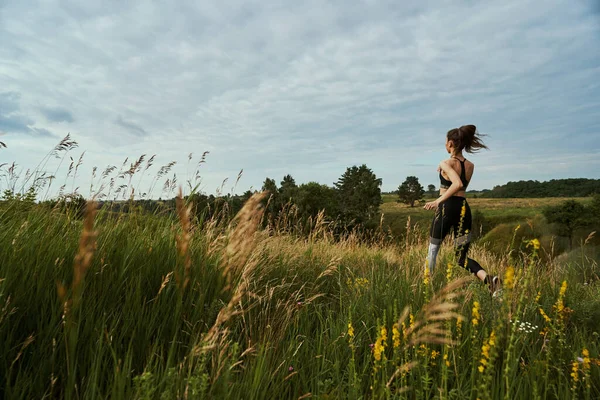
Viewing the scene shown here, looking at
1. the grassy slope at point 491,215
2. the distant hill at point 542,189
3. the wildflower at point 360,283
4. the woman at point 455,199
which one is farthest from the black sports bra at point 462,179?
the distant hill at point 542,189

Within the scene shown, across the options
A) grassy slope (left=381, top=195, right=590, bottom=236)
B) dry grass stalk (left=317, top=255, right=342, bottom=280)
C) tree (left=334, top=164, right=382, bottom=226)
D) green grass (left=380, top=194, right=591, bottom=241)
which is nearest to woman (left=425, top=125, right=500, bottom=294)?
dry grass stalk (left=317, top=255, right=342, bottom=280)

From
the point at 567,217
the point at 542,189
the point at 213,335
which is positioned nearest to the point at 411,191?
the point at 542,189

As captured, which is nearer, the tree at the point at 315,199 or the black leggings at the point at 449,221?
the black leggings at the point at 449,221

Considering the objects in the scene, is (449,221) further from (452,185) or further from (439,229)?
(452,185)

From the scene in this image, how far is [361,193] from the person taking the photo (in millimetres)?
39906

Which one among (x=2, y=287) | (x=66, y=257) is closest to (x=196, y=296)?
(x=66, y=257)

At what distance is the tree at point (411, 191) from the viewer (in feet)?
265

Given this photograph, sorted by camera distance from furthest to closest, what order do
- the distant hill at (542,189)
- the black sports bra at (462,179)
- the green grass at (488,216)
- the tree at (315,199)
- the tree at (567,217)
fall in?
the distant hill at (542,189) < the green grass at (488,216) < the tree at (315,199) < the tree at (567,217) < the black sports bra at (462,179)

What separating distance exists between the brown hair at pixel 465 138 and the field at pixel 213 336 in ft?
8.53

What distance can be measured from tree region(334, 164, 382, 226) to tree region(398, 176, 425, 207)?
42591mm

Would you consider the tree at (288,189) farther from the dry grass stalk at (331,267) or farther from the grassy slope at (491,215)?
the dry grass stalk at (331,267)

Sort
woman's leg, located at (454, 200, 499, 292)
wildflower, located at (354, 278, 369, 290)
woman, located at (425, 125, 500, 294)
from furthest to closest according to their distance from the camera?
woman, located at (425, 125, 500, 294) → woman's leg, located at (454, 200, 499, 292) → wildflower, located at (354, 278, 369, 290)

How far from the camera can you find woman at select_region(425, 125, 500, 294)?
16.4 feet

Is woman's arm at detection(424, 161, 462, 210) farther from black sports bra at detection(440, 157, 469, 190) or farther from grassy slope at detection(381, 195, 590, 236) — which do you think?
grassy slope at detection(381, 195, 590, 236)
